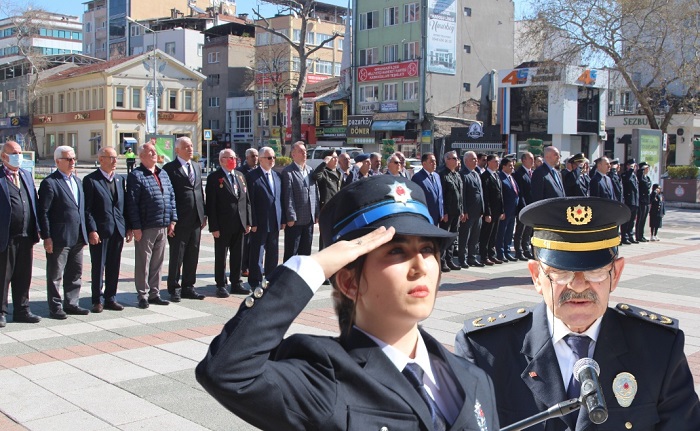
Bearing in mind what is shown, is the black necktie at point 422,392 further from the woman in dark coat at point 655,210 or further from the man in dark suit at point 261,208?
the woman in dark coat at point 655,210

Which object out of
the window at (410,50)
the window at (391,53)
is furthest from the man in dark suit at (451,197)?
the window at (391,53)

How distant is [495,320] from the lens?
9.59 feet

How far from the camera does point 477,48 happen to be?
58.3 metres

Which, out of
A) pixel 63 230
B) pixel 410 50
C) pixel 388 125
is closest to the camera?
pixel 63 230

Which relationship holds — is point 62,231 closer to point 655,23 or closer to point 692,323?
point 692,323

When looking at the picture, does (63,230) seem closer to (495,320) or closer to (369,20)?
(495,320)

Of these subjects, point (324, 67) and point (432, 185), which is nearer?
point (432, 185)

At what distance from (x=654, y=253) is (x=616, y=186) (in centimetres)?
169

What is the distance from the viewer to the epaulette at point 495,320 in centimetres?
288

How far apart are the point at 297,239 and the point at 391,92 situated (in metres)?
46.8

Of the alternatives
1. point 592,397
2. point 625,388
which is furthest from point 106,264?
point 592,397

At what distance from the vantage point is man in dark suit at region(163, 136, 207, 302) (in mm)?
10180

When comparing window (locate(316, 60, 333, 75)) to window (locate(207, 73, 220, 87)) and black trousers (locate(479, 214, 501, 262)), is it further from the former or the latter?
black trousers (locate(479, 214, 501, 262))

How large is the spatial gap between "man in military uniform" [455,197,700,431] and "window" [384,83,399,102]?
181 ft
